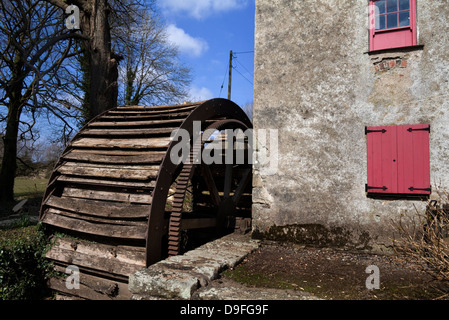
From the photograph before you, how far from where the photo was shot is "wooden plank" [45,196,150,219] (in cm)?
374

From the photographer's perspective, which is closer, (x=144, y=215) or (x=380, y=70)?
(x=144, y=215)

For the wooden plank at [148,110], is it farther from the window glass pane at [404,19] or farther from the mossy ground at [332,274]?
the window glass pane at [404,19]

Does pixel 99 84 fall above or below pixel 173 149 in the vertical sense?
above

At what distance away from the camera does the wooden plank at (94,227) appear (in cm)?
362

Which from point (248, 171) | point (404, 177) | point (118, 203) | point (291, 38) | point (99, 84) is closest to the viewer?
point (118, 203)

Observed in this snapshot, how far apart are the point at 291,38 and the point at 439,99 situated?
2.31 m

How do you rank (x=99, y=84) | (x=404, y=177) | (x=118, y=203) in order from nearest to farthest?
(x=118, y=203) < (x=404, y=177) < (x=99, y=84)

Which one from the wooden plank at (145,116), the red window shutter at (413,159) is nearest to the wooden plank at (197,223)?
the wooden plank at (145,116)

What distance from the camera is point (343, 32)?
4.70 m

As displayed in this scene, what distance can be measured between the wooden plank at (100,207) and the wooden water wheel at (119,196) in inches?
0.5

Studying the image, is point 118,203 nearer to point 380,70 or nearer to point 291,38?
point 291,38

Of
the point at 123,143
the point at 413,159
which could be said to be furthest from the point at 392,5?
the point at 123,143

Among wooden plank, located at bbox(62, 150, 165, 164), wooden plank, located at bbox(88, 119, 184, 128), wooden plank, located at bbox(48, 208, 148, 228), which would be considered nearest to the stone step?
wooden plank, located at bbox(48, 208, 148, 228)
